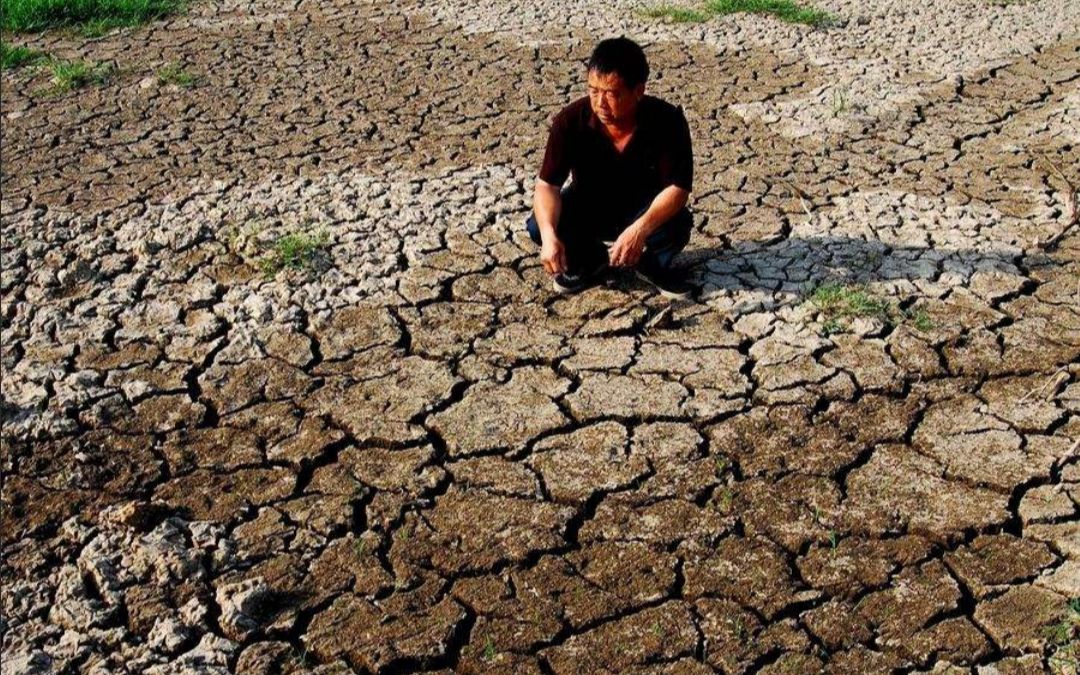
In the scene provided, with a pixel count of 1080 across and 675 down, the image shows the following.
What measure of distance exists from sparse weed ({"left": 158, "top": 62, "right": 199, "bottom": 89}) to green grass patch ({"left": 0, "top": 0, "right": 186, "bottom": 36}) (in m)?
1.17

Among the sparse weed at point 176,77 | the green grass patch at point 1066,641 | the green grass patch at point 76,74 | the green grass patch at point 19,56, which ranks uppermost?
the green grass patch at point 19,56

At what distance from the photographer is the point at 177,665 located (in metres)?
2.80

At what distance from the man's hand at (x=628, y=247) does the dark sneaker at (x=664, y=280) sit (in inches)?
5.8

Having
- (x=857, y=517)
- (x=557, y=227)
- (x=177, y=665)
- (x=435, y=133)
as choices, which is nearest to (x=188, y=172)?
(x=435, y=133)

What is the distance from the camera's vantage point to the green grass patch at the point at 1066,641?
2674 mm

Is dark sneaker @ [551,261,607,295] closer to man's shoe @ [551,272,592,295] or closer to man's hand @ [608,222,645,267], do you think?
man's shoe @ [551,272,592,295]

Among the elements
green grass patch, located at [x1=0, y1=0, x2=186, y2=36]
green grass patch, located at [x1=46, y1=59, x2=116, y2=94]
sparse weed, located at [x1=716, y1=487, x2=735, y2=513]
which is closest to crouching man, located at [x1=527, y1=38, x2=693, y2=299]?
sparse weed, located at [x1=716, y1=487, x2=735, y2=513]

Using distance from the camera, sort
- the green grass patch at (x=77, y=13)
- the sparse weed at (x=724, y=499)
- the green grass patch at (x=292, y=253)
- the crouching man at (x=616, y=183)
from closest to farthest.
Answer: the sparse weed at (x=724, y=499), the crouching man at (x=616, y=183), the green grass patch at (x=292, y=253), the green grass patch at (x=77, y=13)

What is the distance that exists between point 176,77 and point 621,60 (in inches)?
149

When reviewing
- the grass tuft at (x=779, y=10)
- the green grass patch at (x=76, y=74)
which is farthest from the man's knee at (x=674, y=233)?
the green grass patch at (x=76, y=74)

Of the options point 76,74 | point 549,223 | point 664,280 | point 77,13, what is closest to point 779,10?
point 664,280

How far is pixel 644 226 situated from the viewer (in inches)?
164

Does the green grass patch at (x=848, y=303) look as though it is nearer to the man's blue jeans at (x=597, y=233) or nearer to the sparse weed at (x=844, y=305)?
the sparse weed at (x=844, y=305)

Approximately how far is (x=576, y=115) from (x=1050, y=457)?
1861 millimetres
